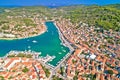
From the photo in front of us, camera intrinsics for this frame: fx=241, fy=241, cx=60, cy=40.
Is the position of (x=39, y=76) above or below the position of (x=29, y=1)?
below

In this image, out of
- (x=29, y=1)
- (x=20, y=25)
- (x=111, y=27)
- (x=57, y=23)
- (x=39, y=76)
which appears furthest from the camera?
(x=29, y=1)

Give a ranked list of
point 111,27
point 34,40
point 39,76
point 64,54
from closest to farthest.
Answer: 1. point 39,76
2. point 64,54
3. point 34,40
4. point 111,27

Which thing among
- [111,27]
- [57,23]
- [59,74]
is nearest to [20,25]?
[57,23]

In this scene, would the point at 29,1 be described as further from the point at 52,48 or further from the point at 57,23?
the point at 52,48

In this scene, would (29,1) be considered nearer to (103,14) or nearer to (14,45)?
(103,14)

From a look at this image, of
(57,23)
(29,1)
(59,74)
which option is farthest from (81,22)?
(29,1)

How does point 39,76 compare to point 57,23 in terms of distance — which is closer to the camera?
point 39,76
